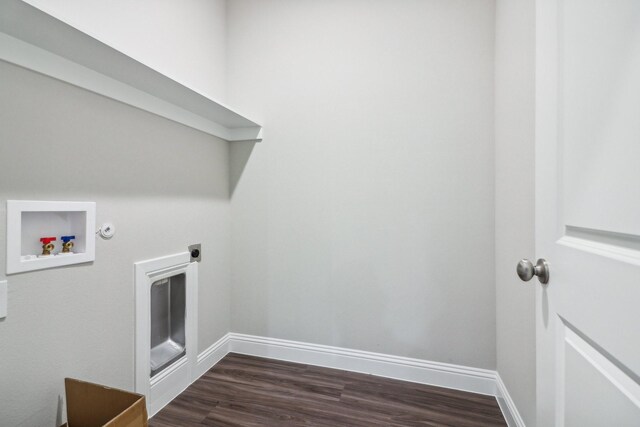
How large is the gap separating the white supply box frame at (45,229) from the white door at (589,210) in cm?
159

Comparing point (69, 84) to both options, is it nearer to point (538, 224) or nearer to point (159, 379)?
point (159, 379)

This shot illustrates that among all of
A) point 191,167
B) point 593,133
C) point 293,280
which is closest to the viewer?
point 593,133

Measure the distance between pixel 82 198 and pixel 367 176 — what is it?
147 centimetres

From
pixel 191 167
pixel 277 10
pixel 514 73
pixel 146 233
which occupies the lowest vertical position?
pixel 146 233

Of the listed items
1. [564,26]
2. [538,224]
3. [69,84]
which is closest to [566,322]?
[538,224]

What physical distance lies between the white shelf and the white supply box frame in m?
0.48

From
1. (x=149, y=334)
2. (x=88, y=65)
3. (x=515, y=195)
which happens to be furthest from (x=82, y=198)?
(x=515, y=195)

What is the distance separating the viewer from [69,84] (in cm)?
111

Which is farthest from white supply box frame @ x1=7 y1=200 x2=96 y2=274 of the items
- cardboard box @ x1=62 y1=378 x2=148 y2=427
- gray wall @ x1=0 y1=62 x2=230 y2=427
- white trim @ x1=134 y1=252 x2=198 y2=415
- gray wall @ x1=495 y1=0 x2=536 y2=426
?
gray wall @ x1=495 y1=0 x2=536 y2=426

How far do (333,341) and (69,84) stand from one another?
1.93m

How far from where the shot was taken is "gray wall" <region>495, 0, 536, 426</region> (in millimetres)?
1184

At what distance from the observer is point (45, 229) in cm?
106

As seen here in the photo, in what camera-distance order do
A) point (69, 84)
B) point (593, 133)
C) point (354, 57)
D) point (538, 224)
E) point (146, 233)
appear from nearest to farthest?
point (593, 133) → point (538, 224) → point (69, 84) → point (146, 233) → point (354, 57)

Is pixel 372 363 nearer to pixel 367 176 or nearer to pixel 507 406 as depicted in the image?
pixel 507 406
